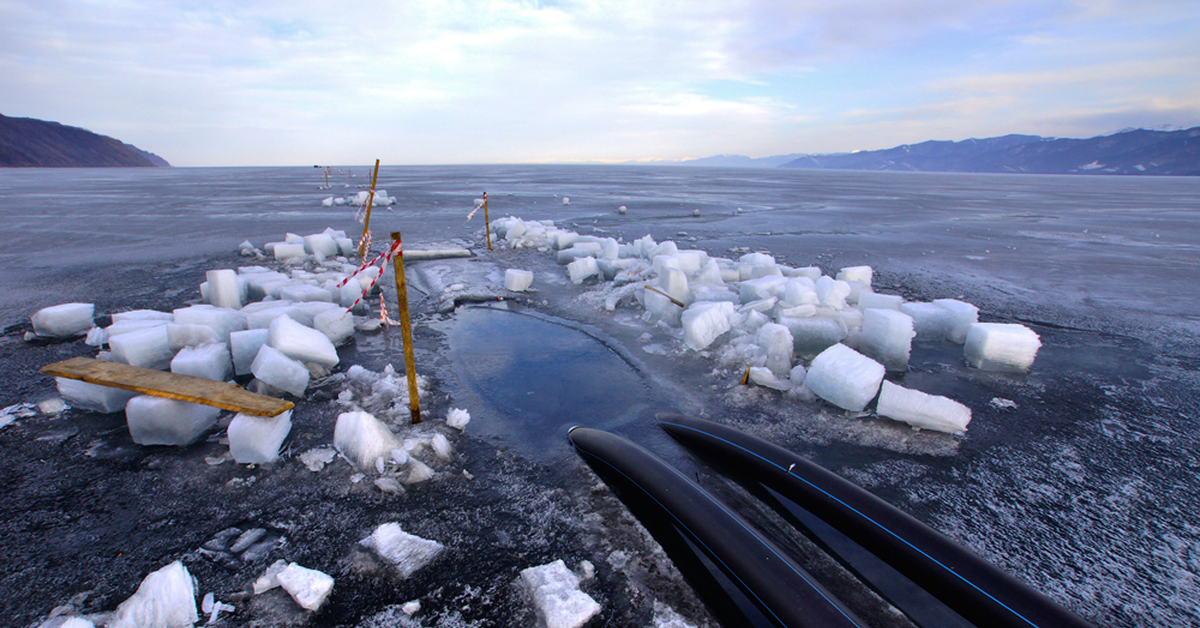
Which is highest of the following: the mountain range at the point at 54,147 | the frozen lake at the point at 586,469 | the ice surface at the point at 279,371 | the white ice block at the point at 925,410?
the mountain range at the point at 54,147

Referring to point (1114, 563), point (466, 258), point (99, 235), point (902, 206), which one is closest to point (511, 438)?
point (1114, 563)

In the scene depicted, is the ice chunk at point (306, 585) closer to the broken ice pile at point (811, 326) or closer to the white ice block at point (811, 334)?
the broken ice pile at point (811, 326)

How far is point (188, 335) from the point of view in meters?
4.26

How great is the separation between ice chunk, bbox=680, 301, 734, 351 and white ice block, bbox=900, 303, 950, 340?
81.1 inches

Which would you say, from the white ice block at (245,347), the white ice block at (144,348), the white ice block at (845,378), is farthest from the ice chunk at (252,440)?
the white ice block at (845,378)

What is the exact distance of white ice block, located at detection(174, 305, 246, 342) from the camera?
4480 millimetres

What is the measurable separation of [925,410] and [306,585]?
153 inches

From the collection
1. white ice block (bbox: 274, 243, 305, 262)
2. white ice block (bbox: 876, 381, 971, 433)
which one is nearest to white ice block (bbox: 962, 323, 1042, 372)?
white ice block (bbox: 876, 381, 971, 433)

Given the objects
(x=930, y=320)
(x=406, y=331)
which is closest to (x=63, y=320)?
(x=406, y=331)

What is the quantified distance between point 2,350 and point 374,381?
3945 millimetres

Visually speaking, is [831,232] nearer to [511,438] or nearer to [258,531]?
[511,438]

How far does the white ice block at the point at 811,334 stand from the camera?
185 inches

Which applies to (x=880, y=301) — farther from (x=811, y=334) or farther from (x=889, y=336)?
(x=811, y=334)

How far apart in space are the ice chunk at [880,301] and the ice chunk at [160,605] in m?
5.76
